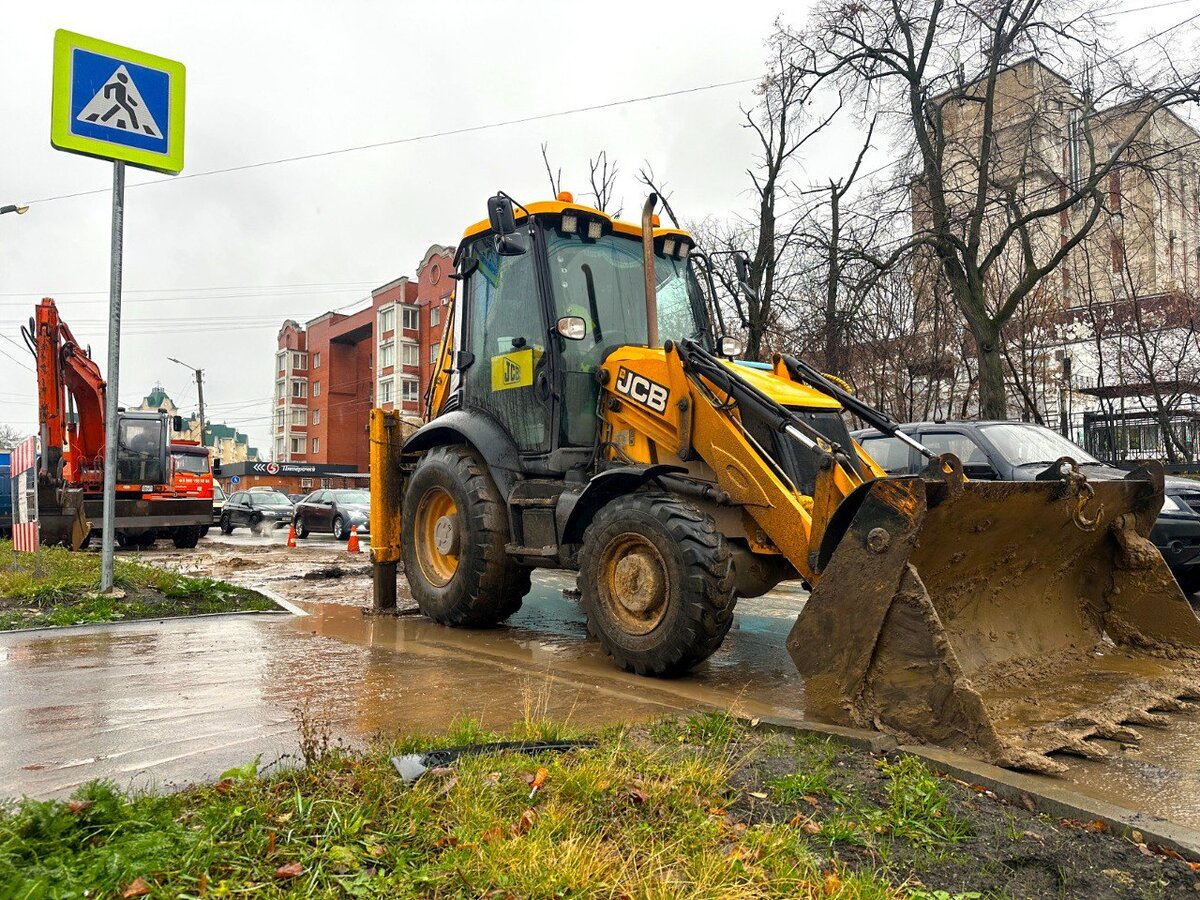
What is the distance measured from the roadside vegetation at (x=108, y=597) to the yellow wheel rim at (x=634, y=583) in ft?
13.3

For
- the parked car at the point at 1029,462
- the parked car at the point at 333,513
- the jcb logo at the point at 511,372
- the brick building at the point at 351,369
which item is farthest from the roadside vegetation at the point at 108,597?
the brick building at the point at 351,369

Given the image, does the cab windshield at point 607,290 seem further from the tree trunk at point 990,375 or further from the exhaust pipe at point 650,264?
the tree trunk at point 990,375

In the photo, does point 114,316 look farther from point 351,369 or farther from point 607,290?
point 351,369

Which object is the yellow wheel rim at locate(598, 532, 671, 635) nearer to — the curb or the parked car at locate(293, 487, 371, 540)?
the curb

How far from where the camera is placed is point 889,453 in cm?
958

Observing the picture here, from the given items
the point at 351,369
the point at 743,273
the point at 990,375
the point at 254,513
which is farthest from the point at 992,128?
the point at 351,369

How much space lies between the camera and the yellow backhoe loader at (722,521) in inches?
158

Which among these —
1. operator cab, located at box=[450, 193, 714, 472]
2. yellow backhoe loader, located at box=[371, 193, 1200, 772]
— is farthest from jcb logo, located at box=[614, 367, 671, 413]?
operator cab, located at box=[450, 193, 714, 472]

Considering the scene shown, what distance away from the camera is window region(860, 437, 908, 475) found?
9.41 meters

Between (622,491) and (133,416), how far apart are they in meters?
15.9

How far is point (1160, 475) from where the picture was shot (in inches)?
221

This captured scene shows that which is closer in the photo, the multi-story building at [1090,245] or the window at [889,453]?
the window at [889,453]

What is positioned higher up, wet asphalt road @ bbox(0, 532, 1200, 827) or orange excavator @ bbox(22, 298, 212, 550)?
orange excavator @ bbox(22, 298, 212, 550)

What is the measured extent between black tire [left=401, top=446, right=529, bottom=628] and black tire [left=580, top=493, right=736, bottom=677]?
4.31 ft
